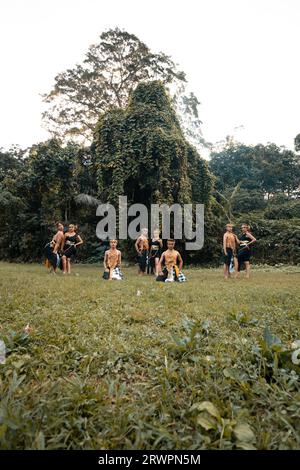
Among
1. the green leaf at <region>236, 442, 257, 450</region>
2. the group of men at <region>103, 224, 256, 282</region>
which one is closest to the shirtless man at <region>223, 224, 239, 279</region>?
the group of men at <region>103, 224, 256, 282</region>

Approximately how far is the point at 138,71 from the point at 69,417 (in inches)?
1125

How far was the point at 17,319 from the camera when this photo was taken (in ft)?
13.1

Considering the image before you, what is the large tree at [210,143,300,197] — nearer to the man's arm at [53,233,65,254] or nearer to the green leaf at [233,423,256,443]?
the man's arm at [53,233,65,254]

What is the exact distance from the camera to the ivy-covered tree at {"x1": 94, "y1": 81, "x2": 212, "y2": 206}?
60.1 ft

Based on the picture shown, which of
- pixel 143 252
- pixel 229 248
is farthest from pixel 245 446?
pixel 143 252

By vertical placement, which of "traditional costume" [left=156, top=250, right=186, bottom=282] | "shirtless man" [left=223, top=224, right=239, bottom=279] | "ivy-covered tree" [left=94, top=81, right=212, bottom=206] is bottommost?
"traditional costume" [left=156, top=250, right=186, bottom=282]

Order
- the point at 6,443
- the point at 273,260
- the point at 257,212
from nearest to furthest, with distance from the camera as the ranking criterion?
the point at 6,443 < the point at 273,260 < the point at 257,212

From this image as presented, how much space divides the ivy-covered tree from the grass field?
14.9 metres

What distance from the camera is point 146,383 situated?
2.33 metres

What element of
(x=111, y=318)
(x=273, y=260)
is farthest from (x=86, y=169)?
(x=111, y=318)

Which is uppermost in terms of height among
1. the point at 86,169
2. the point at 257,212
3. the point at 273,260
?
the point at 86,169

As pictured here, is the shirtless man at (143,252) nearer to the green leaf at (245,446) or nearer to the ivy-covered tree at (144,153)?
the ivy-covered tree at (144,153)

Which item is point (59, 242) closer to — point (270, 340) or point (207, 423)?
point (270, 340)
